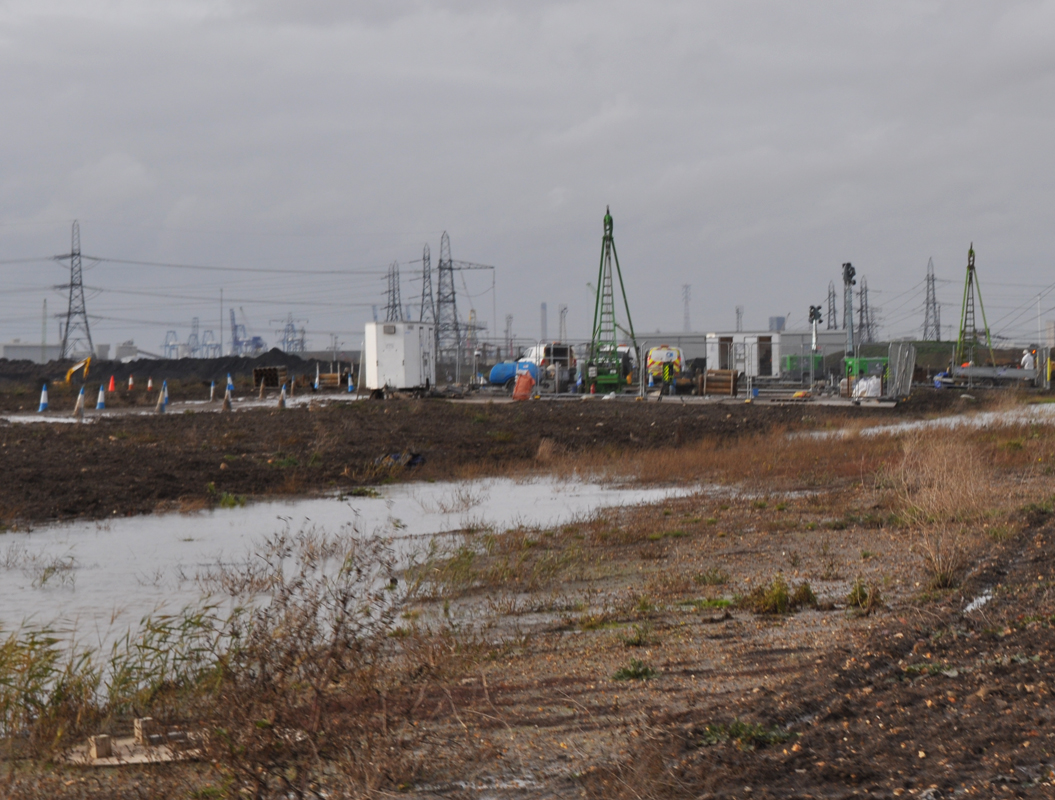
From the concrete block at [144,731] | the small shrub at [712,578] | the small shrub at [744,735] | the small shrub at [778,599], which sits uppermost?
the small shrub at [744,735]

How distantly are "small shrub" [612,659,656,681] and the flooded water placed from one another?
303cm

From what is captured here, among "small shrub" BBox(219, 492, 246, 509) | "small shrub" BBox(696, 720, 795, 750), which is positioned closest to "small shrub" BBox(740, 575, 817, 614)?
"small shrub" BBox(696, 720, 795, 750)

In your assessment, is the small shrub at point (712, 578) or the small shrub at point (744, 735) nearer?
the small shrub at point (744, 735)

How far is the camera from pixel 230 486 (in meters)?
17.8

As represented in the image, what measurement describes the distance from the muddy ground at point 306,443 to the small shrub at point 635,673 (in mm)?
10720

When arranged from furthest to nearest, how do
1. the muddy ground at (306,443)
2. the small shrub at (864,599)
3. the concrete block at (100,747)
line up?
1. the muddy ground at (306,443)
2. the small shrub at (864,599)
3. the concrete block at (100,747)

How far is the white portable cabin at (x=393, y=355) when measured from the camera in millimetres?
41031

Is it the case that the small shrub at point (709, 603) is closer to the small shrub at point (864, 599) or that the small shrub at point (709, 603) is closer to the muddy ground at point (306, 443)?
the small shrub at point (864, 599)

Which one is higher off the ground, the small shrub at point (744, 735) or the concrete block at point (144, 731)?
the small shrub at point (744, 735)

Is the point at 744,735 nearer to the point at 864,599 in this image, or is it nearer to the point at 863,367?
the point at 864,599

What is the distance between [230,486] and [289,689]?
42.2 ft

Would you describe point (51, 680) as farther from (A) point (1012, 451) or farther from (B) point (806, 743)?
(A) point (1012, 451)

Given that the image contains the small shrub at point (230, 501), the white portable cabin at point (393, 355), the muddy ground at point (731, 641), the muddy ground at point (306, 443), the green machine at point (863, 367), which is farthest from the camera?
the green machine at point (863, 367)

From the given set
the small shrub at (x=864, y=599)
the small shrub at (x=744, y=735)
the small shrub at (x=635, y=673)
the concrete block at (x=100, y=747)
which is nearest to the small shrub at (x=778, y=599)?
the small shrub at (x=864, y=599)
